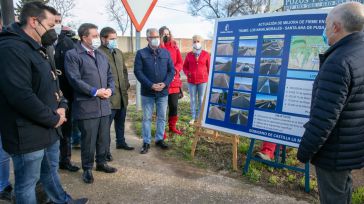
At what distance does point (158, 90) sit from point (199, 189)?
5.95 feet

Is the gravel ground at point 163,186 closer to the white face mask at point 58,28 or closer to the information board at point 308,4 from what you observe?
the white face mask at point 58,28

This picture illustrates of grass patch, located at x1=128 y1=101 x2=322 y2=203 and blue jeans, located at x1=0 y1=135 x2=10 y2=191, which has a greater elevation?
blue jeans, located at x1=0 y1=135 x2=10 y2=191

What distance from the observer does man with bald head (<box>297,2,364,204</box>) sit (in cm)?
221

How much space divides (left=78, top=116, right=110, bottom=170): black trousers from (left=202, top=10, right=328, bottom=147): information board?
1.52 m

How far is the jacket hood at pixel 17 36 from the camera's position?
246cm

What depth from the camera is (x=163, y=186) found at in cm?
389

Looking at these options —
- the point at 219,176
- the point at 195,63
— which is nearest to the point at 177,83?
the point at 195,63

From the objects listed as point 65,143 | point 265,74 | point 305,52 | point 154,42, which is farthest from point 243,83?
point 65,143

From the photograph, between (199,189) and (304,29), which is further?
(199,189)

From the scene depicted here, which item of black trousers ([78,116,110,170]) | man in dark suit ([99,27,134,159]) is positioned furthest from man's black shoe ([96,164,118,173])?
man in dark suit ([99,27,134,159])

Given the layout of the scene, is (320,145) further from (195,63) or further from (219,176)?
(195,63)

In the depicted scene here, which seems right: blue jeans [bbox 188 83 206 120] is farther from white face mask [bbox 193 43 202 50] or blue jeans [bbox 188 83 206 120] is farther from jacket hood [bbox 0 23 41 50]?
jacket hood [bbox 0 23 41 50]

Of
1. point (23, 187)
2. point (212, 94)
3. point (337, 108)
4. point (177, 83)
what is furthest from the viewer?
point (177, 83)

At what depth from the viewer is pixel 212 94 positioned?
4516 millimetres
